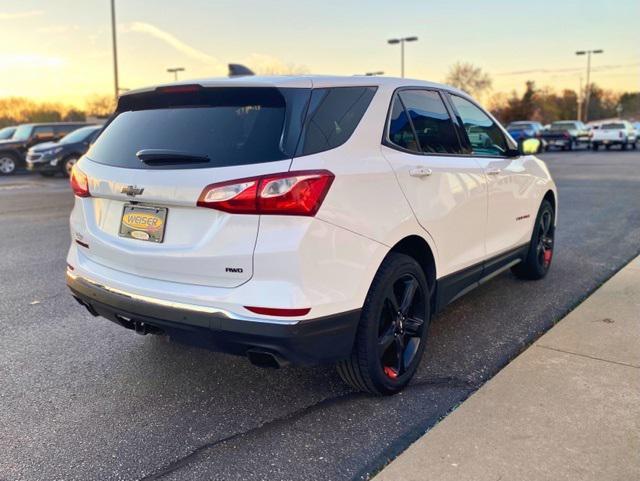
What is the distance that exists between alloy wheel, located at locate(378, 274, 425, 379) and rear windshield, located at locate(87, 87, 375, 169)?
970 mm

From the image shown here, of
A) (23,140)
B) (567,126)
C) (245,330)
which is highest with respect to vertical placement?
(567,126)

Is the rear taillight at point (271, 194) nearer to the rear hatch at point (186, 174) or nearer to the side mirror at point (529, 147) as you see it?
the rear hatch at point (186, 174)

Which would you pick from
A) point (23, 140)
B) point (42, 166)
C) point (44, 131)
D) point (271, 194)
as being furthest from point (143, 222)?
point (44, 131)

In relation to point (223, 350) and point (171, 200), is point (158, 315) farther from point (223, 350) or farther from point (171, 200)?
point (171, 200)

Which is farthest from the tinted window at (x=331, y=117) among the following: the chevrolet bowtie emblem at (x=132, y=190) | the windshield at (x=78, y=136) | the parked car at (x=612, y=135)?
the parked car at (x=612, y=135)

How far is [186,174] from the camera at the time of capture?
2820 millimetres

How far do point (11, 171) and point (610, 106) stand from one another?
106m

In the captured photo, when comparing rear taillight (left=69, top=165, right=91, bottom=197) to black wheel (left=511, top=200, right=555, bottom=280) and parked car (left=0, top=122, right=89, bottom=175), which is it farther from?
parked car (left=0, top=122, right=89, bottom=175)

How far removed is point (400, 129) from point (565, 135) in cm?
3389

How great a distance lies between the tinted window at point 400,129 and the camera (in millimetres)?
3383

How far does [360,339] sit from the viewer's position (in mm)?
3070

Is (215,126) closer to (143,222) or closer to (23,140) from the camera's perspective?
(143,222)

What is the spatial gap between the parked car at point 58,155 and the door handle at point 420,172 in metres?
17.4

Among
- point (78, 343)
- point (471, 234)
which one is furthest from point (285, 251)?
point (78, 343)
